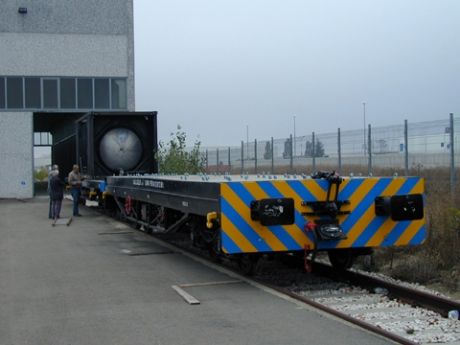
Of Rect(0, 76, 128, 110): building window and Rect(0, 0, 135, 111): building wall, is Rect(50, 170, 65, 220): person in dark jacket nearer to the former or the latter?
Rect(0, 76, 128, 110): building window

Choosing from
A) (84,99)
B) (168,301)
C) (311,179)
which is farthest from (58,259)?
(84,99)

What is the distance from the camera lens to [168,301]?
7461 mm

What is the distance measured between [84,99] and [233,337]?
27.5 meters

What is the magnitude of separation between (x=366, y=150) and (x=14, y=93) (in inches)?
812

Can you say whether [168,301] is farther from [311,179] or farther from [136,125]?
[136,125]

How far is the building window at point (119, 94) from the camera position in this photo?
32312 millimetres

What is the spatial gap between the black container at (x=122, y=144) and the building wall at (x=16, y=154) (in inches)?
522

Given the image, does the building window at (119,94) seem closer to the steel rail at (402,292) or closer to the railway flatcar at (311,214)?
the railway flatcar at (311,214)

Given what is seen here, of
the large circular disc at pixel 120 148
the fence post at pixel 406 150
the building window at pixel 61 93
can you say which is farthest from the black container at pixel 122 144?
the building window at pixel 61 93

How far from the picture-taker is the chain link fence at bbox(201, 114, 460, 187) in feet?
47.2

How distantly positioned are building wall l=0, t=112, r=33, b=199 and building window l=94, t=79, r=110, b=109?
3.28 meters

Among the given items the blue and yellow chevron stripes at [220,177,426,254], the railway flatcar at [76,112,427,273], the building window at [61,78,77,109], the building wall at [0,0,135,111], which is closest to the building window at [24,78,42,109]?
the building wall at [0,0,135,111]

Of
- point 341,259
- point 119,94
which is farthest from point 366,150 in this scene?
point 119,94

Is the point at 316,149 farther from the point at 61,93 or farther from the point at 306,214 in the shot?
the point at 61,93
